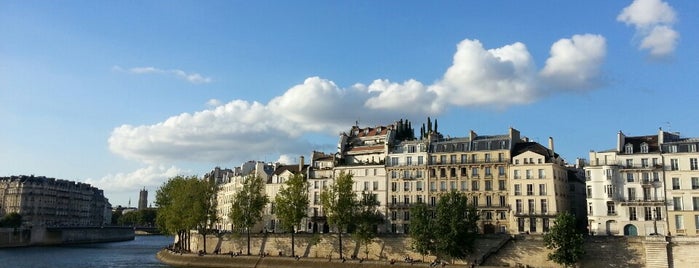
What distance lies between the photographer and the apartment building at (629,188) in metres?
71.0

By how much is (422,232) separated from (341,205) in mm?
12158

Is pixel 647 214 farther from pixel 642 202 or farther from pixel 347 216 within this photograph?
pixel 347 216

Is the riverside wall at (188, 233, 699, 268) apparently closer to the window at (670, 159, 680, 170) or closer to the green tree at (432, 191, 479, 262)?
the green tree at (432, 191, 479, 262)

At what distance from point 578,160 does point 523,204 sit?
79.6 feet

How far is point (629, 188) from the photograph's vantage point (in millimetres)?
72688

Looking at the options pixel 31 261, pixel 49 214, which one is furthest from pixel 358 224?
pixel 49 214

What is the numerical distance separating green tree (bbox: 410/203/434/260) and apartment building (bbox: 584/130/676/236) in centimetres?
2081

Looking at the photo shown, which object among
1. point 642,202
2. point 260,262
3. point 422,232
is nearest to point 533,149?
point 642,202

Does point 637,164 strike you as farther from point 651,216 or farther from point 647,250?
point 647,250

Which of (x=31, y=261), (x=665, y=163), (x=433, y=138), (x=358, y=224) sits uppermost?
(x=433, y=138)

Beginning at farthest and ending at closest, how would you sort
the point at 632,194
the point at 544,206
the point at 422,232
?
the point at 544,206
the point at 632,194
the point at 422,232

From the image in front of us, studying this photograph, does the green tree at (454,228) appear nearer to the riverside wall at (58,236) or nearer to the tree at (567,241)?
the tree at (567,241)

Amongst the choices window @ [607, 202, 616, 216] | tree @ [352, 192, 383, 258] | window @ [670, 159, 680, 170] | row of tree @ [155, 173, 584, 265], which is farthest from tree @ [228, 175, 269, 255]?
window @ [670, 159, 680, 170]

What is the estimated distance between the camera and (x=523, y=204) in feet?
260
